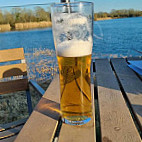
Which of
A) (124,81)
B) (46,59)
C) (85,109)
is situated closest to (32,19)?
(46,59)

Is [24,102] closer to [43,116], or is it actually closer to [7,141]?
[7,141]

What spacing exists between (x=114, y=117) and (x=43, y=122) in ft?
0.75

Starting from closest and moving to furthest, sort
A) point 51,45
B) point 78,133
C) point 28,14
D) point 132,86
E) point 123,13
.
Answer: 1. point 78,133
2. point 132,86
3. point 123,13
4. point 28,14
5. point 51,45

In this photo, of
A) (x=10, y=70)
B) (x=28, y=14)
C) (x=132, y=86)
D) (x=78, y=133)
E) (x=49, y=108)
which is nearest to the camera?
(x=78, y=133)

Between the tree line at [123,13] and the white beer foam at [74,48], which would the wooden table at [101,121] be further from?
the tree line at [123,13]

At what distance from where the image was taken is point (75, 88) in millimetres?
568

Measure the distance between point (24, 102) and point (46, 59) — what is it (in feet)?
4.62

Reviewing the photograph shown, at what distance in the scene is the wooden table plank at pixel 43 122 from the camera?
517 mm

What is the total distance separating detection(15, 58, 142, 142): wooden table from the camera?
506 millimetres

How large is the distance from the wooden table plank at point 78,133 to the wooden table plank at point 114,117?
1.3 inches

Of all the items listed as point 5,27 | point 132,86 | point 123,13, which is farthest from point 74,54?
point 5,27

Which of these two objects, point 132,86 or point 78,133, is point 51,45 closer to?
point 132,86

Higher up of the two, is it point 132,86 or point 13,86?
point 132,86

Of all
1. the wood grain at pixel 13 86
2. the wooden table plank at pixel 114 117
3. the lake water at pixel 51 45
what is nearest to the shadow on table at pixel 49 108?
the wooden table plank at pixel 114 117
